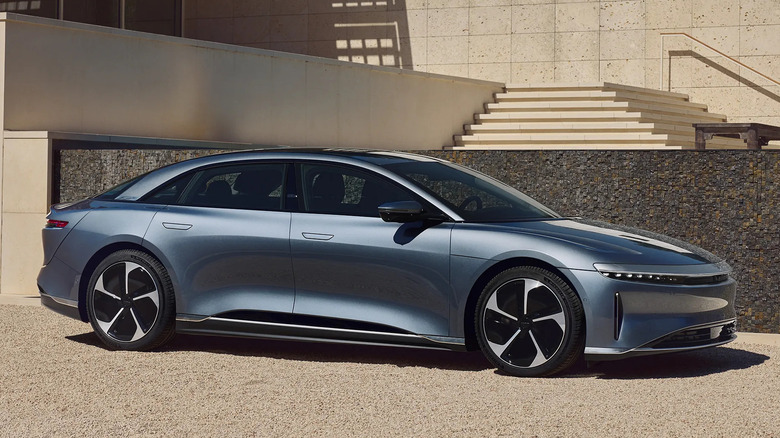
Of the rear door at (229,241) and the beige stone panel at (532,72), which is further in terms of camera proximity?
the beige stone panel at (532,72)

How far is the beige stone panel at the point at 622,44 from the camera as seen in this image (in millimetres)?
26734

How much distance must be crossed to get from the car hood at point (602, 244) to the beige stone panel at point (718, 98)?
18.9 meters

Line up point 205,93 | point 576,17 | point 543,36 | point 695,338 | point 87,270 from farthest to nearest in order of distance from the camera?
point 543,36 → point 576,17 → point 205,93 → point 87,270 → point 695,338

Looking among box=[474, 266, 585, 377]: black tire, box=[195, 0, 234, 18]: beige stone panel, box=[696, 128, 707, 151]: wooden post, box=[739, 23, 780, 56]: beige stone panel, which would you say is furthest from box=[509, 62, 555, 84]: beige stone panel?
box=[474, 266, 585, 377]: black tire

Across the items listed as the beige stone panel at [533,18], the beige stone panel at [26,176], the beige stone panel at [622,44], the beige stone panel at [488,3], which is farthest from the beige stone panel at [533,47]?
the beige stone panel at [26,176]

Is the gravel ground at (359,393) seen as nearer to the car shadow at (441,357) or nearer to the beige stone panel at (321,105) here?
the car shadow at (441,357)

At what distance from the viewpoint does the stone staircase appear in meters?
22.0

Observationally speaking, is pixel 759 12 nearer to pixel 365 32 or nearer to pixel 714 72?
pixel 714 72

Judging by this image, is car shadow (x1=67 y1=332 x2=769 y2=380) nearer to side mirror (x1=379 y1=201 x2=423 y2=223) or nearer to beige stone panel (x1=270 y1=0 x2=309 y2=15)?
side mirror (x1=379 y1=201 x2=423 y2=223)

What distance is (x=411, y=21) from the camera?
2841 centimetres

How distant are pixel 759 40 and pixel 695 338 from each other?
19.7m

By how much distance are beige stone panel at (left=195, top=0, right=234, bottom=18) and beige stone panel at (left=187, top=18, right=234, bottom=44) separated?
122mm

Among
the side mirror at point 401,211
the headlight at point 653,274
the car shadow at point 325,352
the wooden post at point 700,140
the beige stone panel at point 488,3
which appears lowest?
the car shadow at point 325,352

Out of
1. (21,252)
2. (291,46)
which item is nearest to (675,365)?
(21,252)
